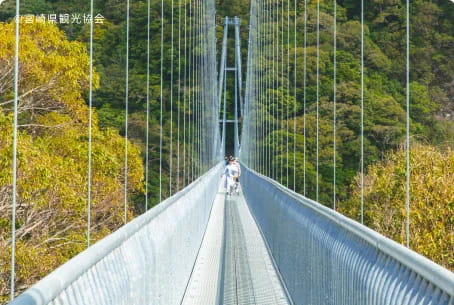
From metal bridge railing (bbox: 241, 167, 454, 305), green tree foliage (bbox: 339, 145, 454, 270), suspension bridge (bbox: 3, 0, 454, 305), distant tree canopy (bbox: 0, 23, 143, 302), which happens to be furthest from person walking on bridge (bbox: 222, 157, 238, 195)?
metal bridge railing (bbox: 241, 167, 454, 305)

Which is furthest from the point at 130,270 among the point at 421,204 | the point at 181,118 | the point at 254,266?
the point at 181,118

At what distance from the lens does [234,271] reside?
8773 mm

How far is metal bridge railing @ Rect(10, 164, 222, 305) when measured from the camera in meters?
2.25

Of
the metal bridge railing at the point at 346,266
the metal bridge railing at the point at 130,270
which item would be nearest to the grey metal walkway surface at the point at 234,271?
the metal bridge railing at the point at 346,266

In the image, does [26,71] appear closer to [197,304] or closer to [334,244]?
[197,304]

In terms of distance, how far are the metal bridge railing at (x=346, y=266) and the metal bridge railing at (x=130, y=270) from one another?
2.64 feet

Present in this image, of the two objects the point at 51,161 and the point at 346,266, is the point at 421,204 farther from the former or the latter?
the point at 346,266

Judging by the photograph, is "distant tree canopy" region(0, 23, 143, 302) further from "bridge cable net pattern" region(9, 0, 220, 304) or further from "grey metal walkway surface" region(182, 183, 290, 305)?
"grey metal walkway surface" region(182, 183, 290, 305)

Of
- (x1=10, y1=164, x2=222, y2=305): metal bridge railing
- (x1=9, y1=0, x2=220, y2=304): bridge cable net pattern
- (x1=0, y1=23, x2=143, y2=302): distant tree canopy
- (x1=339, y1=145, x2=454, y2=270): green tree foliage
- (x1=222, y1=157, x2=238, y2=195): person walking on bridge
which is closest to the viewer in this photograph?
(x1=10, y1=164, x2=222, y2=305): metal bridge railing

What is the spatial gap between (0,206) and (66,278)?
12.5 metres

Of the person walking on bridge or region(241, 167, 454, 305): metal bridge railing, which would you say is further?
the person walking on bridge

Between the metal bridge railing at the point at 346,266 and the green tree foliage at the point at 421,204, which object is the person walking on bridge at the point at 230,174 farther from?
the metal bridge railing at the point at 346,266

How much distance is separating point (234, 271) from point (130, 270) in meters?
5.31

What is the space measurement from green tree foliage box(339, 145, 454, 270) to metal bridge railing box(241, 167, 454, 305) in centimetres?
1414
